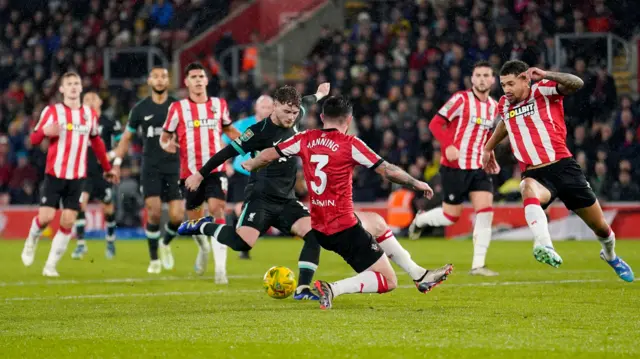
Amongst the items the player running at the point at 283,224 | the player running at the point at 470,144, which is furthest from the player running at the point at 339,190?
the player running at the point at 470,144

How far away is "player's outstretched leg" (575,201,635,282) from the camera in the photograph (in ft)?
31.2

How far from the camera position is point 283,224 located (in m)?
9.91

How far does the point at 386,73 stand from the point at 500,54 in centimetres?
286

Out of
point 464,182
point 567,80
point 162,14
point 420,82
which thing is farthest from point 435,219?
point 162,14

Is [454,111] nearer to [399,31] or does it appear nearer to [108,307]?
[108,307]

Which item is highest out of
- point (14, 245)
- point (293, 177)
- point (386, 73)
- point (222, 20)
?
point (222, 20)

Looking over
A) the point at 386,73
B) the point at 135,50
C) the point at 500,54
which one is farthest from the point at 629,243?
the point at 135,50

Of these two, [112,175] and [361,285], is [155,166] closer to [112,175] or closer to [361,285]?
[112,175]

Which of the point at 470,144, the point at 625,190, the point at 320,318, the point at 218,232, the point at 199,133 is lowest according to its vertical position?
the point at 320,318

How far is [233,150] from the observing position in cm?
960

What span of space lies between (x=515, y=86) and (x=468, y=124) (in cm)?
289

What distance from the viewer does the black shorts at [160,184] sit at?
13031 mm

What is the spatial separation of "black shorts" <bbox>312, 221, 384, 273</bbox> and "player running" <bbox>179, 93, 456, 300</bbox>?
45 centimetres

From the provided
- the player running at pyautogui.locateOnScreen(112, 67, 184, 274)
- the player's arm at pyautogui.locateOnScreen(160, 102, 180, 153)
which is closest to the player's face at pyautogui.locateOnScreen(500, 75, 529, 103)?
the player's arm at pyautogui.locateOnScreen(160, 102, 180, 153)
